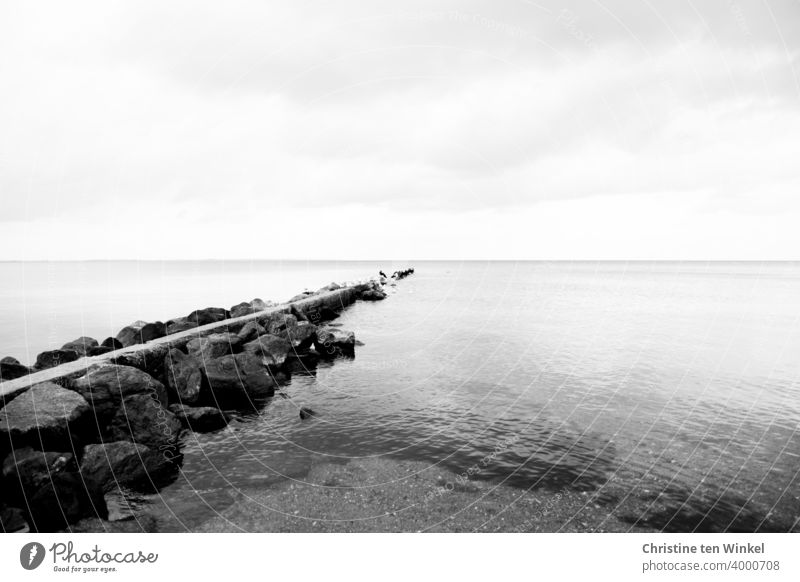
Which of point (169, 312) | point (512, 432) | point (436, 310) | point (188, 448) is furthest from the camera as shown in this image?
point (436, 310)

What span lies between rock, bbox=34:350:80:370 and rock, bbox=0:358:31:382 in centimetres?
321

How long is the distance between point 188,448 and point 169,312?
41.8m

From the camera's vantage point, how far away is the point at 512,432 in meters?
14.6

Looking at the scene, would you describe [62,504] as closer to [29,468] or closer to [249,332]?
[29,468]

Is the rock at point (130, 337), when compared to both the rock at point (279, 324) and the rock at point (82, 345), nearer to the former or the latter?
the rock at point (82, 345)

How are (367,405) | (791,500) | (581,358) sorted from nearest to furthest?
(791,500)
(367,405)
(581,358)

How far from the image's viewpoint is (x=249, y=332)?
24.8 metres

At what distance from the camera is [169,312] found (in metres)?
48.9

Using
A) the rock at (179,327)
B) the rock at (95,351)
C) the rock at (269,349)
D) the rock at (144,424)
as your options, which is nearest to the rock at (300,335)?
the rock at (269,349)

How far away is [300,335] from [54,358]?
1260cm

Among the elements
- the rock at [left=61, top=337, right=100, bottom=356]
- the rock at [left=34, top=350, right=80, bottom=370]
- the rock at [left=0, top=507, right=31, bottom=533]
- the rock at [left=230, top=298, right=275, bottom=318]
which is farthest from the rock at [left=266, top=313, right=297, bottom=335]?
the rock at [left=0, top=507, right=31, bottom=533]

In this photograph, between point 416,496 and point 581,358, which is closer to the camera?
point 416,496

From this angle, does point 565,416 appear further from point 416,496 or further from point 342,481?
point 342,481

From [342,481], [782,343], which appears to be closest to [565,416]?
[342,481]
